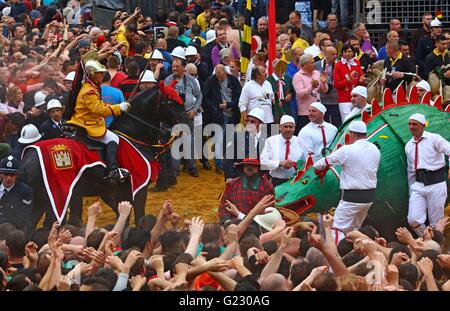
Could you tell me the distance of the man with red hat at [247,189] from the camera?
1341 centimetres

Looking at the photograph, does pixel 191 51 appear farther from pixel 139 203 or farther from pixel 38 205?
pixel 38 205

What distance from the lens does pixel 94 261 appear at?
9.11 m

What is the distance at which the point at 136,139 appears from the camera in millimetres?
15445

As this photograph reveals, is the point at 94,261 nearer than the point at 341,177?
Yes

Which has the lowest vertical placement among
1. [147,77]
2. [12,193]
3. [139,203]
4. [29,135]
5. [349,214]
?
[139,203]

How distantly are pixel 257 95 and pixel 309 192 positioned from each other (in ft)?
11.0

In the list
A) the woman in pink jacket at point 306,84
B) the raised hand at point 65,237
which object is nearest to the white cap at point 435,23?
the woman in pink jacket at point 306,84

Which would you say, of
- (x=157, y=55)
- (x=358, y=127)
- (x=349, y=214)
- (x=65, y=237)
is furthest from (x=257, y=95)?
(x=65, y=237)

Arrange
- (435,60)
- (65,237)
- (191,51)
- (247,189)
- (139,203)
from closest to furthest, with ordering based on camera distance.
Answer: (65,237), (247,189), (139,203), (191,51), (435,60)

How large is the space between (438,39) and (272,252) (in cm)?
1071

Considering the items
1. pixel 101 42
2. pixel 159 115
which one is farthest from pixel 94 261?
pixel 101 42

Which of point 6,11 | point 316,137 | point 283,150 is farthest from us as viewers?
point 6,11

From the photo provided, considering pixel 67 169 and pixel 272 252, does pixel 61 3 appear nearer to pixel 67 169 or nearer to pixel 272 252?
pixel 67 169

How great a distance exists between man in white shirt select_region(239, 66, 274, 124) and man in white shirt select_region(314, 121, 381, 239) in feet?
12.0
